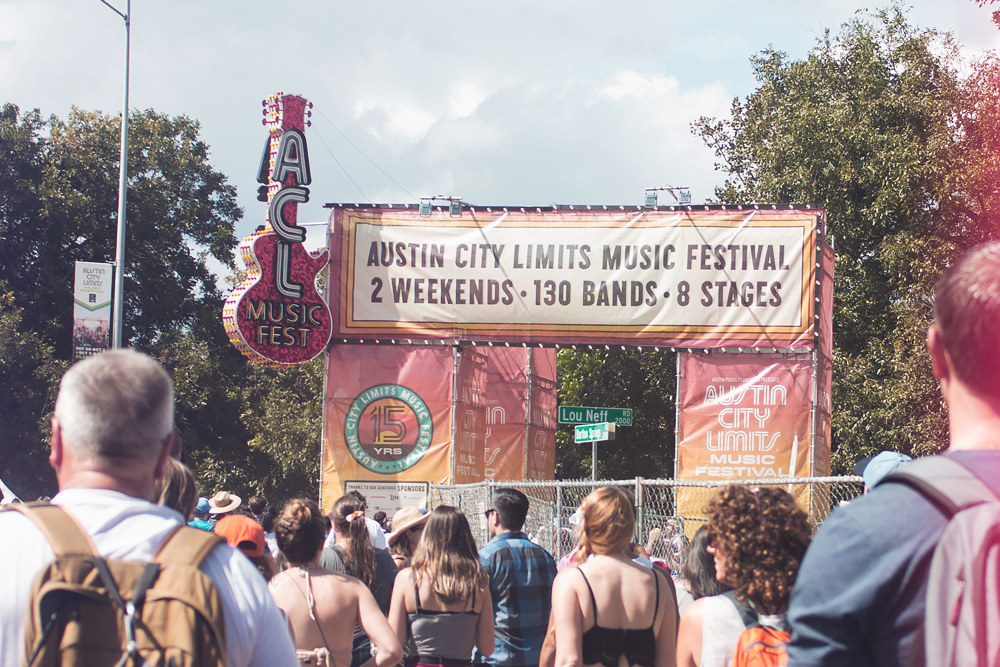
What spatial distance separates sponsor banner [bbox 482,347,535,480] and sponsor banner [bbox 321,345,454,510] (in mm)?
1856

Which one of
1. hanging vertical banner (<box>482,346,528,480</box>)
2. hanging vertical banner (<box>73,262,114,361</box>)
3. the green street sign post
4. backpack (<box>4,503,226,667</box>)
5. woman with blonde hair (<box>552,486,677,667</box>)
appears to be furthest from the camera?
hanging vertical banner (<box>73,262,114,361</box>)

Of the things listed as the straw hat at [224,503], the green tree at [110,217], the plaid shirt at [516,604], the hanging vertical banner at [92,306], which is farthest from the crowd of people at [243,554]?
the green tree at [110,217]

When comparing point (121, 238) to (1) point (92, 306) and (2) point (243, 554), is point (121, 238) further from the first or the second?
(2) point (243, 554)

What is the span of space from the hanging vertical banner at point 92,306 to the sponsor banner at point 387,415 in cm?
596

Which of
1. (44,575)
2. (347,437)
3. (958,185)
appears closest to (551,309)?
(347,437)

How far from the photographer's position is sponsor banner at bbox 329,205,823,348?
16469 mm

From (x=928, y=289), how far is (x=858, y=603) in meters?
24.0

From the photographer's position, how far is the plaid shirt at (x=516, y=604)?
580cm

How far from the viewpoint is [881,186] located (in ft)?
87.9

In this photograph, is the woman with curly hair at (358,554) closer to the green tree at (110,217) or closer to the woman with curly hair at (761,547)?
the woman with curly hair at (761,547)

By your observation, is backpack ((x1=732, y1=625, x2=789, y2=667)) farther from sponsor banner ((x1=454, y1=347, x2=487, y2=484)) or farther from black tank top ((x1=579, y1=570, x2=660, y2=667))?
sponsor banner ((x1=454, y1=347, x2=487, y2=484))

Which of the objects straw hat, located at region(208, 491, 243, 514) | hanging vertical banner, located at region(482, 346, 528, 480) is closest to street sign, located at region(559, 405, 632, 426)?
hanging vertical banner, located at region(482, 346, 528, 480)

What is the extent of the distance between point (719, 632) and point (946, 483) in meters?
1.84

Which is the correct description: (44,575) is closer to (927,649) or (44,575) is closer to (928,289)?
(927,649)
